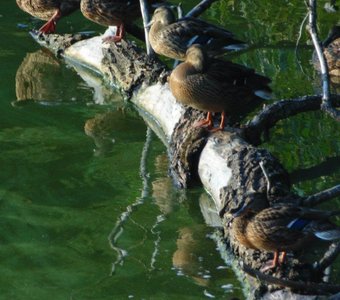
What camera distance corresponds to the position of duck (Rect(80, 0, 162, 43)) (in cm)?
1209

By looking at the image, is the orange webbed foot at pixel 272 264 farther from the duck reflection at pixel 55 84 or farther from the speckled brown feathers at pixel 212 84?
the duck reflection at pixel 55 84

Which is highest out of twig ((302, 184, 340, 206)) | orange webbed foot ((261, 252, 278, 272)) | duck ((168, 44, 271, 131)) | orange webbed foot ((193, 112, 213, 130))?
duck ((168, 44, 271, 131))

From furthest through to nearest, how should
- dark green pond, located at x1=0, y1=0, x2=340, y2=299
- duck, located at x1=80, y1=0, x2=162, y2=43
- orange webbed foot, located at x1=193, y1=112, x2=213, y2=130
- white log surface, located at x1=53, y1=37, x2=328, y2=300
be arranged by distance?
duck, located at x1=80, y1=0, x2=162, y2=43 < orange webbed foot, located at x1=193, y1=112, x2=213, y2=130 < white log surface, located at x1=53, y1=37, x2=328, y2=300 < dark green pond, located at x1=0, y1=0, x2=340, y2=299

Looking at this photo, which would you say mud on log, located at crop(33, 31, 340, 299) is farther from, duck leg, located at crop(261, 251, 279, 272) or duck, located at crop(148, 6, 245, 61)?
duck, located at crop(148, 6, 245, 61)

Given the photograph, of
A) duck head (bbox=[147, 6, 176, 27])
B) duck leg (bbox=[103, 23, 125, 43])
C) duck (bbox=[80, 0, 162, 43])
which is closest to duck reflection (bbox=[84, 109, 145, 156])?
duck leg (bbox=[103, 23, 125, 43])

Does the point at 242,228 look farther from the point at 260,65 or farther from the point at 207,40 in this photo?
the point at 260,65

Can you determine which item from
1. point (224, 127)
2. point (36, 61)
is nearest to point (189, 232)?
point (224, 127)

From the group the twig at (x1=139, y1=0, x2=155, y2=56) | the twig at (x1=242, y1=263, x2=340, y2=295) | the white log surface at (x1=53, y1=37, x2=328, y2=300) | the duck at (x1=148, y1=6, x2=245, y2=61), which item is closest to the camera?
the twig at (x1=242, y1=263, x2=340, y2=295)

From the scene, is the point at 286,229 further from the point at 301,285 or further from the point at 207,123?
the point at 207,123

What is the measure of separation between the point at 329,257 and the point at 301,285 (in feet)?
0.98

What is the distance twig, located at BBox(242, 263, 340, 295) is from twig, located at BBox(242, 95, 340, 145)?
2688mm

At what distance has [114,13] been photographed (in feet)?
39.7

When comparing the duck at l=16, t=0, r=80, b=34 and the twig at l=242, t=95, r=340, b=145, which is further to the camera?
the duck at l=16, t=0, r=80, b=34

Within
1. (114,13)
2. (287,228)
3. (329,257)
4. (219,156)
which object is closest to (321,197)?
(287,228)
